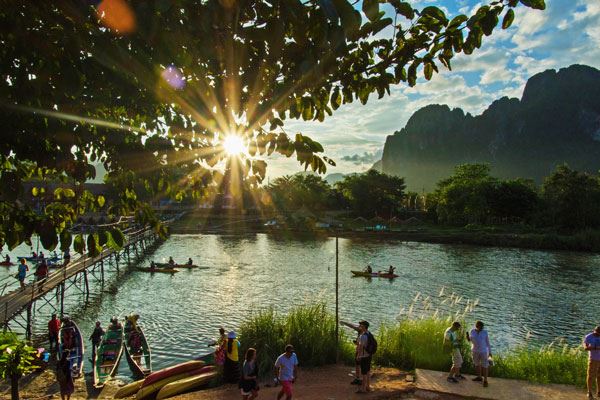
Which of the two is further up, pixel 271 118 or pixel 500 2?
pixel 500 2

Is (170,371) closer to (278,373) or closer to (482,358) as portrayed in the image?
(278,373)

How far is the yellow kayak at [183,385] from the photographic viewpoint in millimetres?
14797

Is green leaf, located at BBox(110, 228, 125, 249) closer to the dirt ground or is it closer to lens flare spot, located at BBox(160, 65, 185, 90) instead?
lens flare spot, located at BBox(160, 65, 185, 90)

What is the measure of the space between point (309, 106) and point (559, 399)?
11.3 meters

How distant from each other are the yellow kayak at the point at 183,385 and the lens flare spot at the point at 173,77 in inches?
514

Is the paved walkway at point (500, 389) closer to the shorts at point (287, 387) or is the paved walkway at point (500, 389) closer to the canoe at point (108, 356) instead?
the shorts at point (287, 387)

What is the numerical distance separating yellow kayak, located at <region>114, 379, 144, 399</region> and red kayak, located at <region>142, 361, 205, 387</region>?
434 mm

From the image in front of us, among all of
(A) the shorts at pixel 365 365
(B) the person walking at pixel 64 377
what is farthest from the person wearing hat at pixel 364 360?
(B) the person walking at pixel 64 377

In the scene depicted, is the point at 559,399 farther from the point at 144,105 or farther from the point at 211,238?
the point at 211,238

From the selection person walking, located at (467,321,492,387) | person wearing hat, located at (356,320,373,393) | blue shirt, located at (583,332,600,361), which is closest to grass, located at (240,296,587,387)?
person walking, located at (467,321,492,387)

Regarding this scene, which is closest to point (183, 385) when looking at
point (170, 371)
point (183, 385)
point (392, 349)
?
point (183, 385)

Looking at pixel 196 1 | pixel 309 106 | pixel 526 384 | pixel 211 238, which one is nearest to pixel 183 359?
pixel 526 384

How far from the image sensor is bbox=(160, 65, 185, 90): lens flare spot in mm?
4223

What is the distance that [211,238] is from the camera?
7362 centimetres
